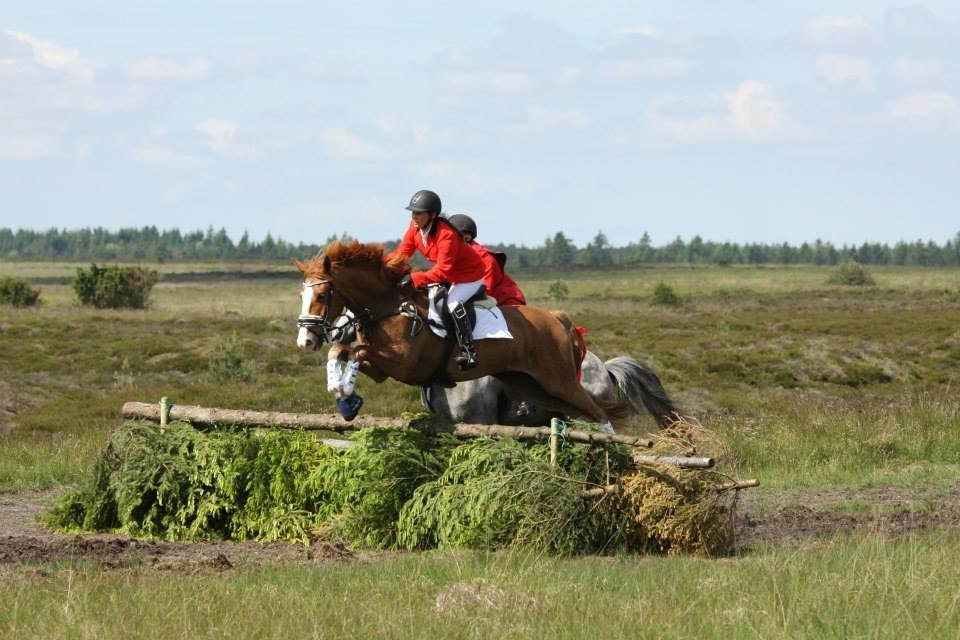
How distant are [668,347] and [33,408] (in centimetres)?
1915

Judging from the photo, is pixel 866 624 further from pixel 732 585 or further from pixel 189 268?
pixel 189 268

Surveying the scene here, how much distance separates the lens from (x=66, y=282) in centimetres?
10744

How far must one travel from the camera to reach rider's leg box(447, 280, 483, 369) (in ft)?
34.4

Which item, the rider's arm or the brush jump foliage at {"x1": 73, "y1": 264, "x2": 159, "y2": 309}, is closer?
the rider's arm

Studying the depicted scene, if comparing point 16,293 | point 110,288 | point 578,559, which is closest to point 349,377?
point 578,559

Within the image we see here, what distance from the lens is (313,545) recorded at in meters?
10.3

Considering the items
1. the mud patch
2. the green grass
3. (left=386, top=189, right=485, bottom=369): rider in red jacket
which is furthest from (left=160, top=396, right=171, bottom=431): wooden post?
the mud patch

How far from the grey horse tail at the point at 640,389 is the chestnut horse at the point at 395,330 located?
264 cm

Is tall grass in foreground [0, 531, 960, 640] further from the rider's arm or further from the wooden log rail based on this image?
the rider's arm

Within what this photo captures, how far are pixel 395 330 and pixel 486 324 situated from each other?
0.99 metres

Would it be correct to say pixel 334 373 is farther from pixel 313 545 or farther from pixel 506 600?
pixel 506 600

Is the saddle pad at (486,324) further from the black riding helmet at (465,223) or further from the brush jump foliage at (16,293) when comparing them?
the brush jump foliage at (16,293)

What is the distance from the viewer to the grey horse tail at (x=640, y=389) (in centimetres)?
1406

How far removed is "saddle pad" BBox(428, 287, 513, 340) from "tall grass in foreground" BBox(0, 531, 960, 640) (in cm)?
247
